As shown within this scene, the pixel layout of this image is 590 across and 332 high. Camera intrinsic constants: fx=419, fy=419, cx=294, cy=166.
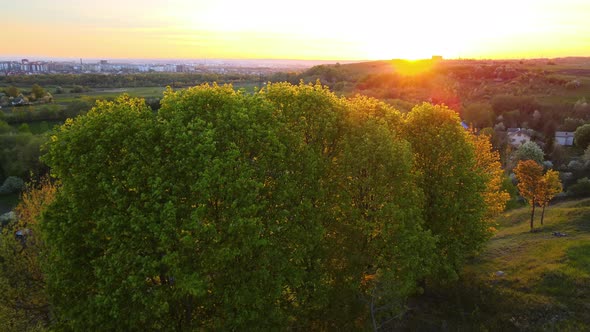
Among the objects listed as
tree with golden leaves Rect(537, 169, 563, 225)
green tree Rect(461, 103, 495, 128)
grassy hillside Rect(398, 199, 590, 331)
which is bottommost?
grassy hillside Rect(398, 199, 590, 331)

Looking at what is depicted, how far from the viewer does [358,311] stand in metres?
23.0

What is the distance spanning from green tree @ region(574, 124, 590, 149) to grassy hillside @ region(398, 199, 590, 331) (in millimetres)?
64789

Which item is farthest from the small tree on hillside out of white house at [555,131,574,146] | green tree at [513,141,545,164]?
white house at [555,131,574,146]

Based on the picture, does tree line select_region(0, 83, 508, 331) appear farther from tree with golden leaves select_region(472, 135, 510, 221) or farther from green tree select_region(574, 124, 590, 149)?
green tree select_region(574, 124, 590, 149)

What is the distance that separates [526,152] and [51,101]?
12219 centimetres

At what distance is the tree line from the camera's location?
55.9 ft

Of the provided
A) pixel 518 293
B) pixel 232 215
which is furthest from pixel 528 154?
pixel 232 215

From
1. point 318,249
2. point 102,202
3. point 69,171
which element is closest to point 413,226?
point 318,249

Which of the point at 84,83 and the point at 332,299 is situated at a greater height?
the point at 84,83

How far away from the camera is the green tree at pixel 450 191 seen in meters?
25.2

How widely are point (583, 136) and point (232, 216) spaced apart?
321ft

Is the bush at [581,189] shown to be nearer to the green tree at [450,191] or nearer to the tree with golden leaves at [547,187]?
the tree with golden leaves at [547,187]

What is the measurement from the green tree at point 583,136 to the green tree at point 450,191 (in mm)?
81171

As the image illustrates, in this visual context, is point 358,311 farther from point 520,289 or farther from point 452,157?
point 520,289
